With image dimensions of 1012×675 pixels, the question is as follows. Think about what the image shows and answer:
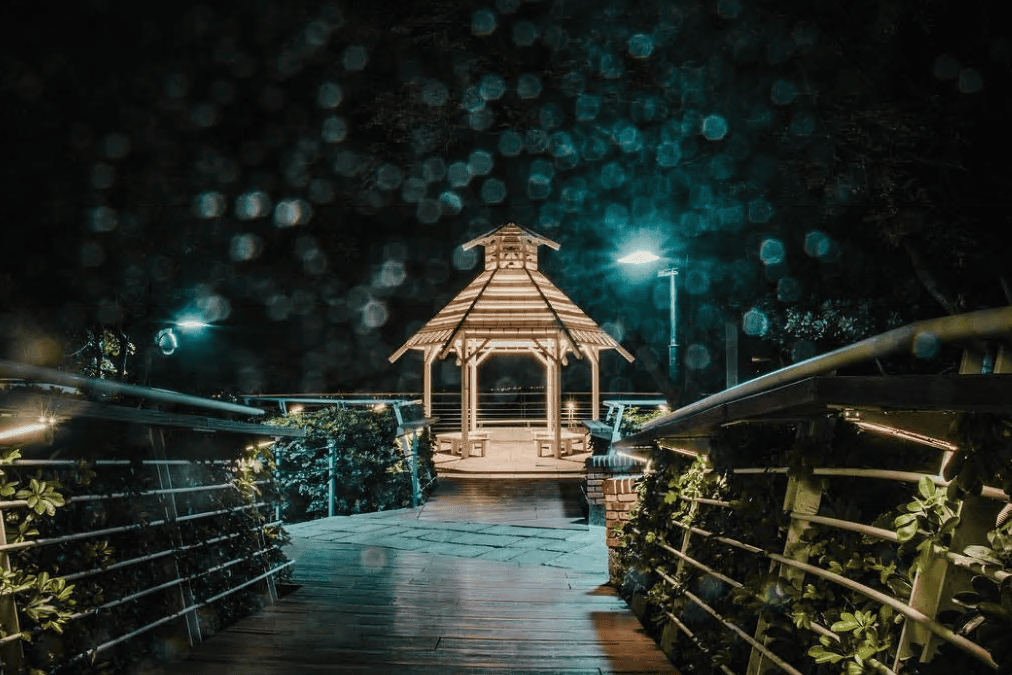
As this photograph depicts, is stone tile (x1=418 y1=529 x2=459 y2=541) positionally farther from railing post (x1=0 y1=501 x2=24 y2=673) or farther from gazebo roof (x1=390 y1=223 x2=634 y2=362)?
railing post (x1=0 y1=501 x2=24 y2=673)

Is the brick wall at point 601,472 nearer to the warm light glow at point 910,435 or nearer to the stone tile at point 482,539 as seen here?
the stone tile at point 482,539

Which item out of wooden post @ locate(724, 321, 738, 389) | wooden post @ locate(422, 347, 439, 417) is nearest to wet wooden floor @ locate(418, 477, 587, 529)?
wooden post @ locate(422, 347, 439, 417)

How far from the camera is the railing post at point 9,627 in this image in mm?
3309

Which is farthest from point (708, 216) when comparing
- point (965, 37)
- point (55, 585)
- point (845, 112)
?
point (55, 585)

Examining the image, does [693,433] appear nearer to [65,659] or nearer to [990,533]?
[990,533]

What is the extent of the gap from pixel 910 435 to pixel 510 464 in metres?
13.9

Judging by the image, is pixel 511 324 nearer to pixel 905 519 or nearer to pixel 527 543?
pixel 527 543

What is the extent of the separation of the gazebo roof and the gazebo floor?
247 cm

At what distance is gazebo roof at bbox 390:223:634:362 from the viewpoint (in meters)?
16.4

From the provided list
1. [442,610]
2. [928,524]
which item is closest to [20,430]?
[928,524]

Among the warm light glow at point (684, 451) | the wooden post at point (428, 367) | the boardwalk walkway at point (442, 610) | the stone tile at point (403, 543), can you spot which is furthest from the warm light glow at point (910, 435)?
the wooden post at point (428, 367)

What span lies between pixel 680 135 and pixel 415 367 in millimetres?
16264

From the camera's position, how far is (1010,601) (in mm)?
1797

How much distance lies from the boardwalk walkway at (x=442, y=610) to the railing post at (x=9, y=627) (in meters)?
1.39
